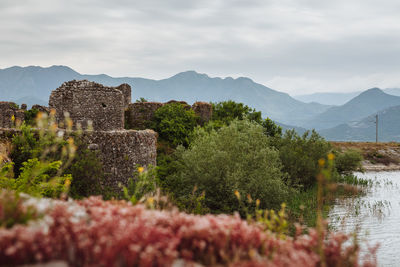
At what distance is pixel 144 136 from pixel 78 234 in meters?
10.2

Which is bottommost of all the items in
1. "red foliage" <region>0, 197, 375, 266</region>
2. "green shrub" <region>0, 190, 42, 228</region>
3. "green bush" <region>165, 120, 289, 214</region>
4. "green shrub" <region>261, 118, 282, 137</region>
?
"green bush" <region>165, 120, 289, 214</region>

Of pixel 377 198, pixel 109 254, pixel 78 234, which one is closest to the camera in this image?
pixel 109 254

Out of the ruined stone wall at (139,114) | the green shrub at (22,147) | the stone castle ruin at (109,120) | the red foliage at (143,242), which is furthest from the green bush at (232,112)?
the red foliage at (143,242)

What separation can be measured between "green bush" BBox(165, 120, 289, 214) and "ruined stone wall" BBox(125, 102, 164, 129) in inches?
187

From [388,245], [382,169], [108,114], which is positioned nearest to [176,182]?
[108,114]

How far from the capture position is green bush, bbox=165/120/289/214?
19281 millimetres

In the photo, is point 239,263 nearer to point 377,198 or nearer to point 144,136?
point 144,136

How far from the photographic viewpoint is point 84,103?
1775cm

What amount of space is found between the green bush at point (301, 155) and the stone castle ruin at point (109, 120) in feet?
24.1

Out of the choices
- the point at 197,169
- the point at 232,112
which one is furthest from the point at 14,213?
the point at 232,112

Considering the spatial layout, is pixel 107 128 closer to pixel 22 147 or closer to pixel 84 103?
pixel 84 103

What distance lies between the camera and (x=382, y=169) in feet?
186

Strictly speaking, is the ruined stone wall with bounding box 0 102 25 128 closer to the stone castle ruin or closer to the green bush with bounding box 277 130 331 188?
the stone castle ruin

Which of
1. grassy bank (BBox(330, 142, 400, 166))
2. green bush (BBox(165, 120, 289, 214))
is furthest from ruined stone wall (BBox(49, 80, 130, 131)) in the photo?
grassy bank (BBox(330, 142, 400, 166))
